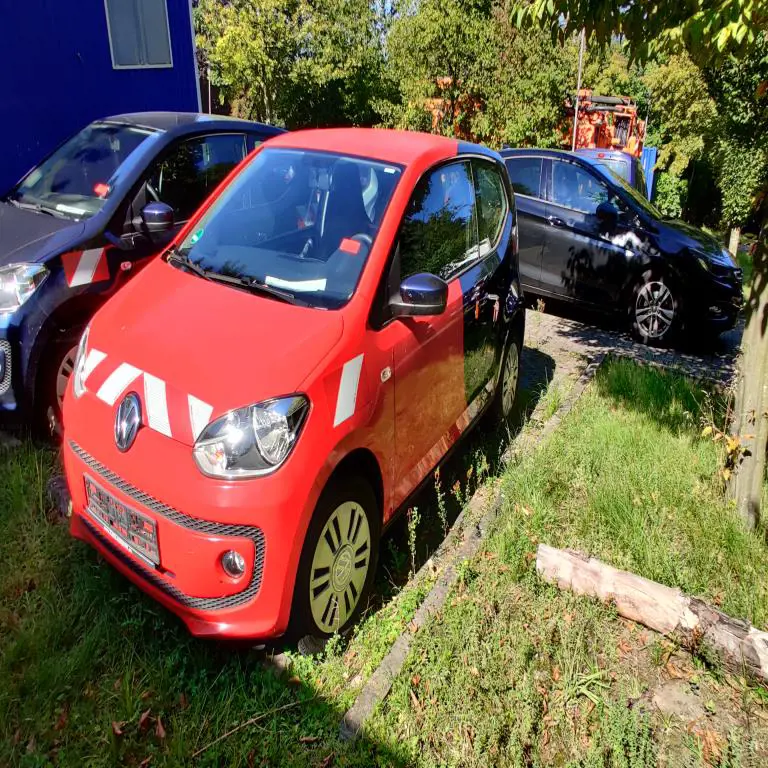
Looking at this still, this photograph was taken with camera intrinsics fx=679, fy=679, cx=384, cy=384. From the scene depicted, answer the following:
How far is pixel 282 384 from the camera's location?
2.51m

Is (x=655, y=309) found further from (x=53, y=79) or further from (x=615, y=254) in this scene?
(x=53, y=79)

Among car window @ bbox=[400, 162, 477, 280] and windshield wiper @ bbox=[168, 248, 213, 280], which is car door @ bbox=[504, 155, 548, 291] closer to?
car window @ bbox=[400, 162, 477, 280]

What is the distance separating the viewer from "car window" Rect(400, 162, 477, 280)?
10.7 ft

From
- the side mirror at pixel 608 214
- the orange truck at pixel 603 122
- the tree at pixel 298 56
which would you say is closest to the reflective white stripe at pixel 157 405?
the side mirror at pixel 608 214

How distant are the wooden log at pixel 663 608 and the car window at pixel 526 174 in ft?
18.4

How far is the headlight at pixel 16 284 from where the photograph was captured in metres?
3.85

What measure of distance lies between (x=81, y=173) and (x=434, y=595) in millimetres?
3765

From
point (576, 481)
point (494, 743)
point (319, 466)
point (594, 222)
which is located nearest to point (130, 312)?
point (319, 466)

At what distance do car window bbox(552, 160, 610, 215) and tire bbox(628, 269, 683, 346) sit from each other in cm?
99

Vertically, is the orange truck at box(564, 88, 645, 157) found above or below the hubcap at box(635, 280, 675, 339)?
above

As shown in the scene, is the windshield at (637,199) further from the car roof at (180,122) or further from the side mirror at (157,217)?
the side mirror at (157,217)

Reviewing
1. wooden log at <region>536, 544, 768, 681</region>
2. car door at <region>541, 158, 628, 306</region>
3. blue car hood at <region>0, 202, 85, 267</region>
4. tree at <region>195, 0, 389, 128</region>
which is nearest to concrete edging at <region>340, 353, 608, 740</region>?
wooden log at <region>536, 544, 768, 681</region>

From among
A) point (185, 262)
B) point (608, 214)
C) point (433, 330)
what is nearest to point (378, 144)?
point (433, 330)

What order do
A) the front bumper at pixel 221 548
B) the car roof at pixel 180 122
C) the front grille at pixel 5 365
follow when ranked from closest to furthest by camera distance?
1. the front bumper at pixel 221 548
2. the front grille at pixel 5 365
3. the car roof at pixel 180 122
